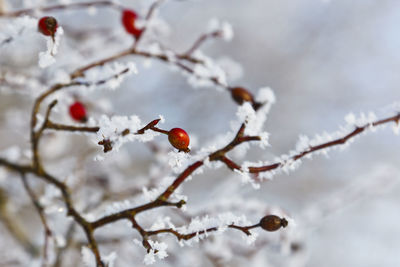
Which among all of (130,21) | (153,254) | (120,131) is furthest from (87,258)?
(130,21)

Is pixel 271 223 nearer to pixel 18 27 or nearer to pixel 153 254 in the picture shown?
pixel 153 254

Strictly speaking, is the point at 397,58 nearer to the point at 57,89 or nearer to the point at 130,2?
the point at 130,2

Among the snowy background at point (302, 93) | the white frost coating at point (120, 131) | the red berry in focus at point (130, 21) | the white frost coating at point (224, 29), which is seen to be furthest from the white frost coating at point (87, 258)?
the snowy background at point (302, 93)

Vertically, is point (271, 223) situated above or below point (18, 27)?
below

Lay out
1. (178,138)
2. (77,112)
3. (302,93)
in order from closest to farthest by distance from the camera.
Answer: (178,138) → (77,112) → (302,93)

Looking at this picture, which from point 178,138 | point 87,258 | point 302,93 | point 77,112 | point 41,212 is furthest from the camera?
point 302,93

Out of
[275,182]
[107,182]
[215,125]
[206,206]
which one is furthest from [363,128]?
[275,182]

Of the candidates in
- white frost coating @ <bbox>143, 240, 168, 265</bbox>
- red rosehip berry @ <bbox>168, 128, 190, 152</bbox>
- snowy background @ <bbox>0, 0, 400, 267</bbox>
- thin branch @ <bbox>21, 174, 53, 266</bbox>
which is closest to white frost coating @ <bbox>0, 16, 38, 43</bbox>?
thin branch @ <bbox>21, 174, 53, 266</bbox>

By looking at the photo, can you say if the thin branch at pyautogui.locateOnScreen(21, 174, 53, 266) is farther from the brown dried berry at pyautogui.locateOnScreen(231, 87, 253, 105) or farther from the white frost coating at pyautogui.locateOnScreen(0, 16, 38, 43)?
the brown dried berry at pyautogui.locateOnScreen(231, 87, 253, 105)

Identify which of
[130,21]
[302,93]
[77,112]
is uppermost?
[302,93]
